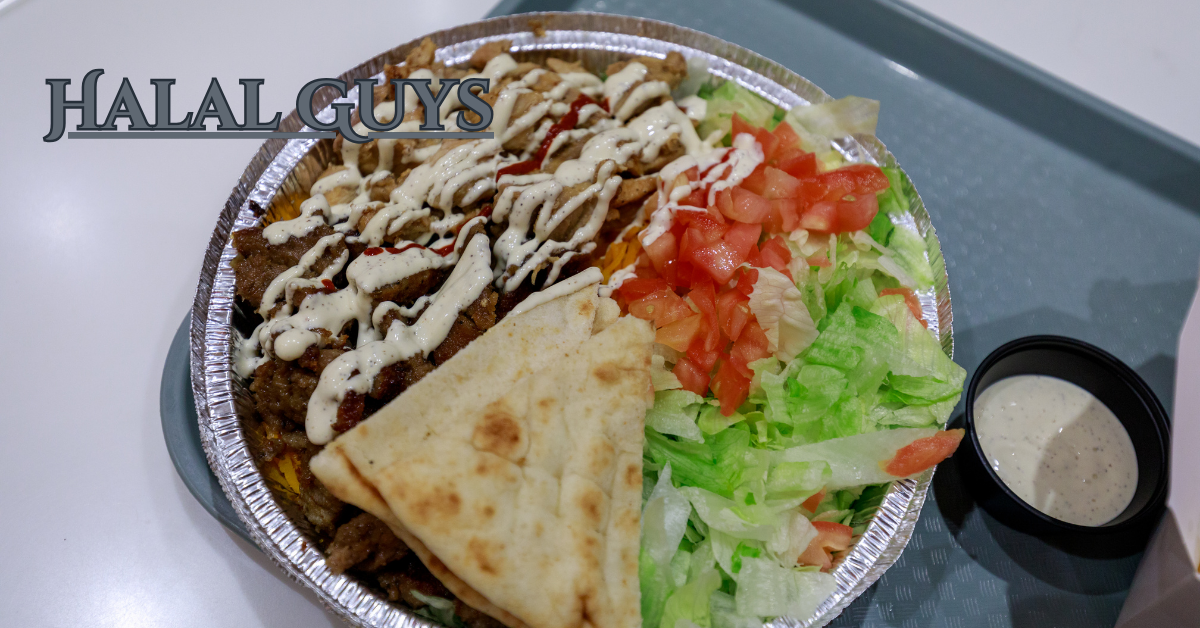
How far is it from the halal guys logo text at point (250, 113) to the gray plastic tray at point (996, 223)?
853 millimetres

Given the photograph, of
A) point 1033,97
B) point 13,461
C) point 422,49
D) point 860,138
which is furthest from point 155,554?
point 1033,97

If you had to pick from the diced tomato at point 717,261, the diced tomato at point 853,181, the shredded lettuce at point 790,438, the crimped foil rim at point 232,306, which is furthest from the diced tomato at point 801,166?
the diced tomato at point 717,261

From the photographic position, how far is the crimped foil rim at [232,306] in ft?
6.08

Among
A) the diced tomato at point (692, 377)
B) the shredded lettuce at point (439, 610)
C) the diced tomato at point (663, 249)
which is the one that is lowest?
the shredded lettuce at point (439, 610)

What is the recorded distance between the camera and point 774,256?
2.27 metres

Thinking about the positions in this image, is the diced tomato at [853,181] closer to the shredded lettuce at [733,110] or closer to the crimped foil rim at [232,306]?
the crimped foil rim at [232,306]

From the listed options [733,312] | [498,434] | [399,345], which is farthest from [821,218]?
[399,345]

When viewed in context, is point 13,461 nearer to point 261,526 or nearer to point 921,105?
point 261,526

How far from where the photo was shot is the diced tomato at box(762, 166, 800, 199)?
240cm

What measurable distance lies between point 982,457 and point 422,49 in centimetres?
254

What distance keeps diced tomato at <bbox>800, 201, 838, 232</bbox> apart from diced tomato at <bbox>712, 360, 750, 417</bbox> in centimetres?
61

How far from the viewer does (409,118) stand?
97.8 inches

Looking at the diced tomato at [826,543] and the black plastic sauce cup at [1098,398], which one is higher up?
the black plastic sauce cup at [1098,398]

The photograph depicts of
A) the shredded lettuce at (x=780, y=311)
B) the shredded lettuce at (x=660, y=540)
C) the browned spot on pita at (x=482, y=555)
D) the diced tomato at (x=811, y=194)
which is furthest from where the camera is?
the diced tomato at (x=811, y=194)
